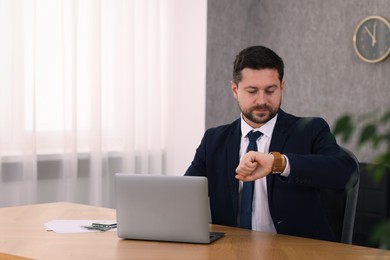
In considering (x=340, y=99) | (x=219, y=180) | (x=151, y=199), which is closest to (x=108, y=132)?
(x=340, y=99)

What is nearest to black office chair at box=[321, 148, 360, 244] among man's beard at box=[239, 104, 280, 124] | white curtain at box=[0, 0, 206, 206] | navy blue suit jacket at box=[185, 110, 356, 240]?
navy blue suit jacket at box=[185, 110, 356, 240]

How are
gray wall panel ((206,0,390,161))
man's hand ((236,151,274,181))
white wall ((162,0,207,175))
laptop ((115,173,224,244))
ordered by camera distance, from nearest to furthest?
laptop ((115,173,224,244))
man's hand ((236,151,274,181))
gray wall panel ((206,0,390,161))
white wall ((162,0,207,175))

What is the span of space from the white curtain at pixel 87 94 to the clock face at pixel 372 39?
4.39ft

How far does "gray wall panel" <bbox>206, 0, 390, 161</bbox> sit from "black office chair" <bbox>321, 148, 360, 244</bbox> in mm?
1954

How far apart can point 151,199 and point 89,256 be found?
0.30 m

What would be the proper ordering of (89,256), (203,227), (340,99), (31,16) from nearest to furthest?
(89,256), (203,227), (31,16), (340,99)

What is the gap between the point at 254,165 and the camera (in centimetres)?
249

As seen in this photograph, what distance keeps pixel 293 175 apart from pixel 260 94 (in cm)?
41

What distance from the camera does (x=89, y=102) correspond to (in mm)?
4941

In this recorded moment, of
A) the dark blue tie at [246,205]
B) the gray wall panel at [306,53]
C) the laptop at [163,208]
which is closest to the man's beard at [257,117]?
the dark blue tie at [246,205]

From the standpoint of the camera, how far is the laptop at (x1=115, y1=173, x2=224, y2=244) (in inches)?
92.4

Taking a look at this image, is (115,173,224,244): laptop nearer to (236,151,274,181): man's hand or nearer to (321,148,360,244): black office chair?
(236,151,274,181): man's hand

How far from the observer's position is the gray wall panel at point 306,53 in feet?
15.6

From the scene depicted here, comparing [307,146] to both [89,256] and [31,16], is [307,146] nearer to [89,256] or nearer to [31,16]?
[89,256]
